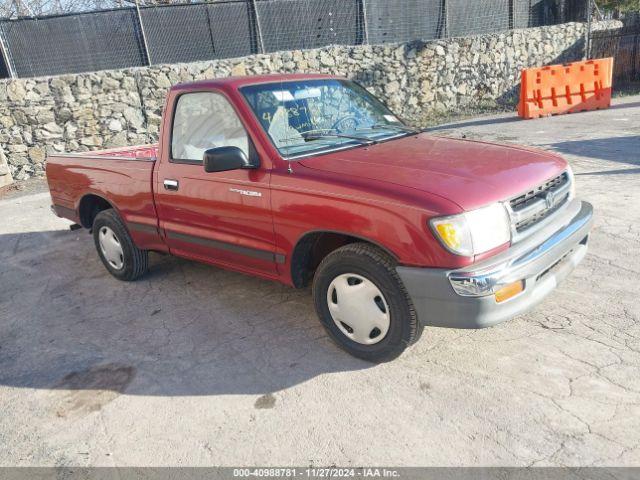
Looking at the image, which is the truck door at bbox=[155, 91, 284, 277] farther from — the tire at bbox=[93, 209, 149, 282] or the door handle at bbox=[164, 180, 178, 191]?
the tire at bbox=[93, 209, 149, 282]

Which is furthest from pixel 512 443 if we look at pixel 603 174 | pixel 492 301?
pixel 603 174

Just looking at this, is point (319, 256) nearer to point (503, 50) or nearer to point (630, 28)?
point (503, 50)

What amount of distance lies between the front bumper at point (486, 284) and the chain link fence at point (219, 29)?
10.9 meters

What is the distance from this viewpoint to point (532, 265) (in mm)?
2906

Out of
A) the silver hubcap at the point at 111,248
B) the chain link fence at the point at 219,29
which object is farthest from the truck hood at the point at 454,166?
the chain link fence at the point at 219,29

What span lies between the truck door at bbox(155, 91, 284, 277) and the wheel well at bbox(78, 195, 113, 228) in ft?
4.54

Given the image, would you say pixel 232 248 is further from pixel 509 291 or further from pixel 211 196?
pixel 509 291

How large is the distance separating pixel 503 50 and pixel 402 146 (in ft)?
44.1

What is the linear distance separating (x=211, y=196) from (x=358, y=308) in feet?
4.84

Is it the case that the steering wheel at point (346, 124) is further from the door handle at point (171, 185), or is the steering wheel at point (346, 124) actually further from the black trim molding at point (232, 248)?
the door handle at point (171, 185)

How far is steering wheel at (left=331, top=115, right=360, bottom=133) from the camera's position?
3.94 metres

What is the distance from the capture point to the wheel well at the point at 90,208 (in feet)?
17.9

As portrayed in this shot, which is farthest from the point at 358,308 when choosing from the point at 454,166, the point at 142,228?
the point at 142,228

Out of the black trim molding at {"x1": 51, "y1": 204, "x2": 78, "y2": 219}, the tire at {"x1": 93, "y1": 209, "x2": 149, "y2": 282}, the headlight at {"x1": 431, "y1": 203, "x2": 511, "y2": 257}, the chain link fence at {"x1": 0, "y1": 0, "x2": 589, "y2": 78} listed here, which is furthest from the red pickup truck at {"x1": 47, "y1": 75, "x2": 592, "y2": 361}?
the chain link fence at {"x1": 0, "y1": 0, "x2": 589, "y2": 78}
